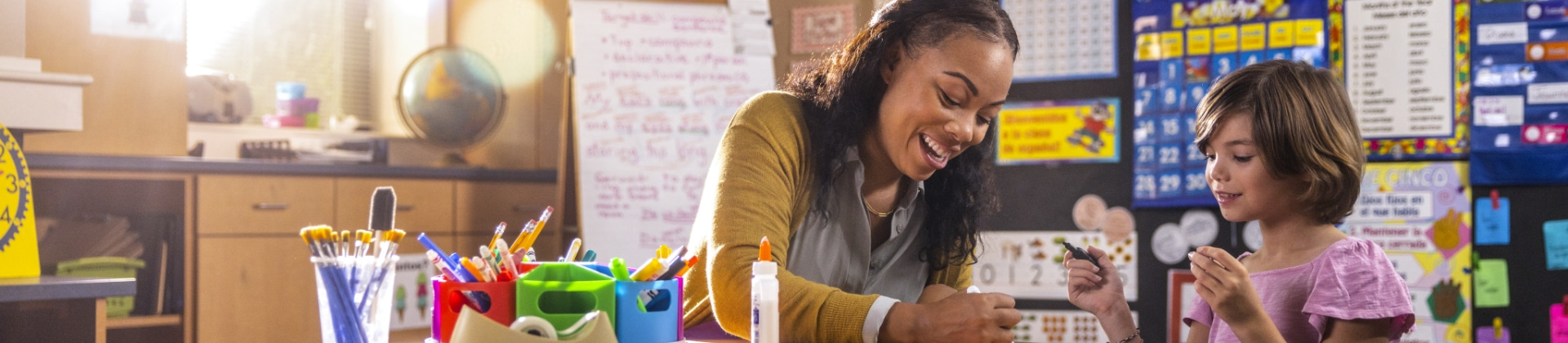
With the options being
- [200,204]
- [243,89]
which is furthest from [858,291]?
[243,89]

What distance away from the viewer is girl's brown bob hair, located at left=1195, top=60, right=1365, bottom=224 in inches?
49.3

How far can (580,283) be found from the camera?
0.90m

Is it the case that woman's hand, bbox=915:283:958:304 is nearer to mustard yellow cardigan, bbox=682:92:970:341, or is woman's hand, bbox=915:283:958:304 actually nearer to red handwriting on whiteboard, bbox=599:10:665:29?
mustard yellow cardigan, bbox=682:92:970:341

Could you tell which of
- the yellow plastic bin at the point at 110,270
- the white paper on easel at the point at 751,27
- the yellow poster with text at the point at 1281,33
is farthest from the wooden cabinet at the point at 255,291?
the yellow poster with text at the point at 1281,33

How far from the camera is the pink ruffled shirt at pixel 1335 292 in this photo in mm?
1183

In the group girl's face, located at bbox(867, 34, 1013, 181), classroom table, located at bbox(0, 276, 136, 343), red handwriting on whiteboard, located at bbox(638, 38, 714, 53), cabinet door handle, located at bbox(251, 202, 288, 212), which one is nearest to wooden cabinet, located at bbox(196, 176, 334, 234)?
cabinet door handle, located at bbox(251, 202, 288, 212)

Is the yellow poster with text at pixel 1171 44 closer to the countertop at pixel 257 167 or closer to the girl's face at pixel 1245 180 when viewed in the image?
the girl's face at pixel 1245 180

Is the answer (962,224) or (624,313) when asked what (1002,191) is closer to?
(962,224)

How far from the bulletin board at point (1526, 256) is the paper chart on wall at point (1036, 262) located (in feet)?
2.50

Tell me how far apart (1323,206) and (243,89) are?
3138 millimetres

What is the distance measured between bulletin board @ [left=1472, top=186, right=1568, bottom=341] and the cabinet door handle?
2915 mm

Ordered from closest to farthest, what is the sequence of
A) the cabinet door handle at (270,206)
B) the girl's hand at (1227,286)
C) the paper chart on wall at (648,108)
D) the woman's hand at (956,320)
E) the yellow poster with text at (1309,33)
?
the woman's hand at (956,320) → the girl's hand at (1227,286) → the yellow poster with text at (1309,33) → the cabinet door handle at (270,206) → the paper chart on wall at (648,108)

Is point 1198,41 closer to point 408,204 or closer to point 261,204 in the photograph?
point 408,204

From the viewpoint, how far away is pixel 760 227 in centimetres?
117
